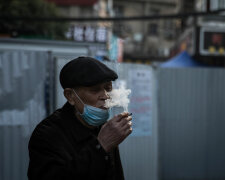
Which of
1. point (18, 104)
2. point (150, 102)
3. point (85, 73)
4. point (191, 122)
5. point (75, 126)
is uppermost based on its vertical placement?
point (85, 73)

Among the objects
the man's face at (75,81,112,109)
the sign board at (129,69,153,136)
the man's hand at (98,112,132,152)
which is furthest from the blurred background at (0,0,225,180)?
the man's hand at (98,112,132,152)

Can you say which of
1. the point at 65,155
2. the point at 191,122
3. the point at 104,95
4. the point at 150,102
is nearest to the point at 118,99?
the point at 104,95

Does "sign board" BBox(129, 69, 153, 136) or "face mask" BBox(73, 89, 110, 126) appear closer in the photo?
"face mask" BBox(73, 89, 110, 126)

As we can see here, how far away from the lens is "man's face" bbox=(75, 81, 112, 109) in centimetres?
174

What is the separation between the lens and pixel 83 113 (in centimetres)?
180

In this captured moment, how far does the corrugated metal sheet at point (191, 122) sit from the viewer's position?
5789mm

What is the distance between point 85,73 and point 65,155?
Result: 1.67 feet

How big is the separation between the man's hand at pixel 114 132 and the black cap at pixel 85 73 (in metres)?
0.27

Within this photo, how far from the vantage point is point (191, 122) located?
5.84 m

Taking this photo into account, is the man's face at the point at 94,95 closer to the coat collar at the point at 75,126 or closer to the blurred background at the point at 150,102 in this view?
the coat collar at the point at 75,126

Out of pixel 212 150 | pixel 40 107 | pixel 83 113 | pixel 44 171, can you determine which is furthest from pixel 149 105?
pixel 44 171

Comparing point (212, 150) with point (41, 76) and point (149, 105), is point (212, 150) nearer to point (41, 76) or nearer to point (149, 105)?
point (149, 105)

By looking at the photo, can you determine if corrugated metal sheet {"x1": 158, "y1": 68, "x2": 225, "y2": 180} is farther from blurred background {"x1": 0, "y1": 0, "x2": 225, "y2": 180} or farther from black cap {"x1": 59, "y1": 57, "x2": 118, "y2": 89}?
black cap {"x1": 59, "y1": 57, "x2": 118, "y2": 89}

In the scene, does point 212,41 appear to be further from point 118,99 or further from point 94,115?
point 94,115
